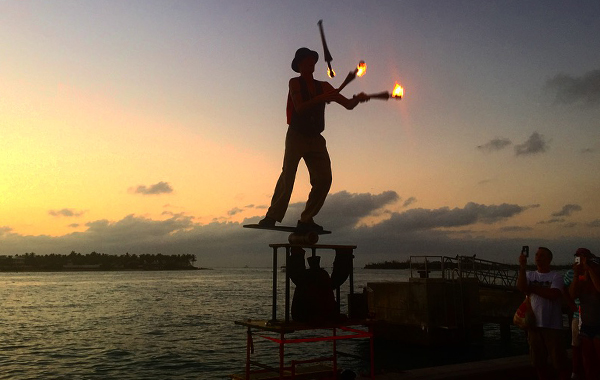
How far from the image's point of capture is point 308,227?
7895 mm

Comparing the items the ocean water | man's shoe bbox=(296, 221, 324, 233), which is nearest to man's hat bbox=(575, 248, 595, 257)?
man's shoe bbox=(296, 221, 324, 233)

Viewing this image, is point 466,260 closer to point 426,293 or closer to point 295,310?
point 426,293

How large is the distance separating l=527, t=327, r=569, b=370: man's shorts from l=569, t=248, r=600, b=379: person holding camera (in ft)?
1.73

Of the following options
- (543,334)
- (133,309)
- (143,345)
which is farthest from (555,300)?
(133,309)

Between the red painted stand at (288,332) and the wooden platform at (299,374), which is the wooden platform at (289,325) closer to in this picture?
the red painted stand at (288,332)

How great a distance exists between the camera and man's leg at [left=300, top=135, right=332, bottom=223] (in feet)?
26.6

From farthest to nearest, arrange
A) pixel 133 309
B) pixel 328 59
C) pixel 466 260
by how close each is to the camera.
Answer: pixel 133 309 < pixel 466 260 < pixel 328 59

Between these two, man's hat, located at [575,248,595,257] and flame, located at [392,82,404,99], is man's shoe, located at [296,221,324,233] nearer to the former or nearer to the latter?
flame, located at [392,82,404,99]

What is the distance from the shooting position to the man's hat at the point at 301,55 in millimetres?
8133

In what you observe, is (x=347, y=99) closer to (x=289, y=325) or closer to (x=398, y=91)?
(x=398, y=91)

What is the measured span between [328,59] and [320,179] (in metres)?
1.95

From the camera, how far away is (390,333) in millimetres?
32656

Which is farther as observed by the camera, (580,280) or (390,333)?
(390,333)

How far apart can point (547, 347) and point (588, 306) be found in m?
0.91
